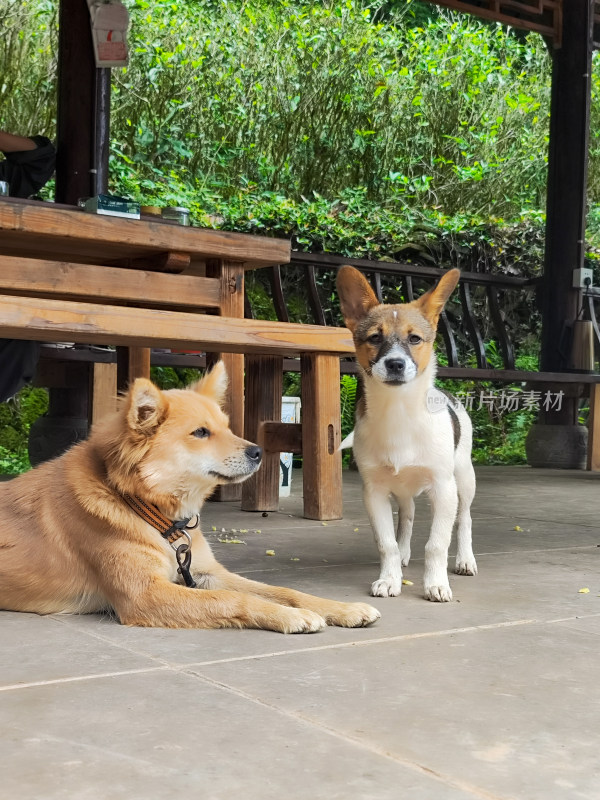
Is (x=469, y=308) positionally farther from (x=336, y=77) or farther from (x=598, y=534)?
(x=336, y=77)

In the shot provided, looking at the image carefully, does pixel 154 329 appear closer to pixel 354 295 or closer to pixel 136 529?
pixel 354 295

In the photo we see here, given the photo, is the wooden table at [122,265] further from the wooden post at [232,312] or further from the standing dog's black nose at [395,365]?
the standing dog's black nose at [395,365]

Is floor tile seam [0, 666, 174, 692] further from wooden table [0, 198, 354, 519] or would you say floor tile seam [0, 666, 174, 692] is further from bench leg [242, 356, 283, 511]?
bench leg [242, 356, 283, 511]

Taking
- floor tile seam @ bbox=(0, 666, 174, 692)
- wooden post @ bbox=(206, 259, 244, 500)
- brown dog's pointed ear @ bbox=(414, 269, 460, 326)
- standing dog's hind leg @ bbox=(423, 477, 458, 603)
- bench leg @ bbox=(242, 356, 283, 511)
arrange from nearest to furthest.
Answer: floor tile seam @ bbox=(0, 666, 174, 692) → standing dog's hind leg @ bbox=(423, 477, 458, 603) → brown dog's pointed ear @ bbox=(414, 269, 460, 326) → wooden post @ bbox=(206, 259, 244, 500) → bench leg @ bbox=(242, 356, 283, 511)

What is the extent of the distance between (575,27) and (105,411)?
17.0ft

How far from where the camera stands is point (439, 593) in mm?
2842

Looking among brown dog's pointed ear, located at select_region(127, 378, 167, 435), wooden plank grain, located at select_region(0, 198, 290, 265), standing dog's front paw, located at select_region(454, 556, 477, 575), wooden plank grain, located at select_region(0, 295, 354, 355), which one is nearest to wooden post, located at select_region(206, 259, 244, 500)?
wooden plank grain, located at select_region(0, 198, 290, 265)

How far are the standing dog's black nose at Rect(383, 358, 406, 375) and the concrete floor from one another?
0.69m

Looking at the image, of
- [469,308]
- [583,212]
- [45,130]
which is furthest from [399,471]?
[45,130]

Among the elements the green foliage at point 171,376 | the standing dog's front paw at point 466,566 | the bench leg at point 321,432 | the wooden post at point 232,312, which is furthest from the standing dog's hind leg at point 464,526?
the green foliage at point 171,376

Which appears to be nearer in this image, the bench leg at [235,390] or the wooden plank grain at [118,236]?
the wooden plank grain at [118,236]

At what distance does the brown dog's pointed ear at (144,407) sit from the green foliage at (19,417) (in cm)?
522

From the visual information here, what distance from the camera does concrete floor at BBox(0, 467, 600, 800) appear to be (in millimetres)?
1434

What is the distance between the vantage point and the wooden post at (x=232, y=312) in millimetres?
4426
